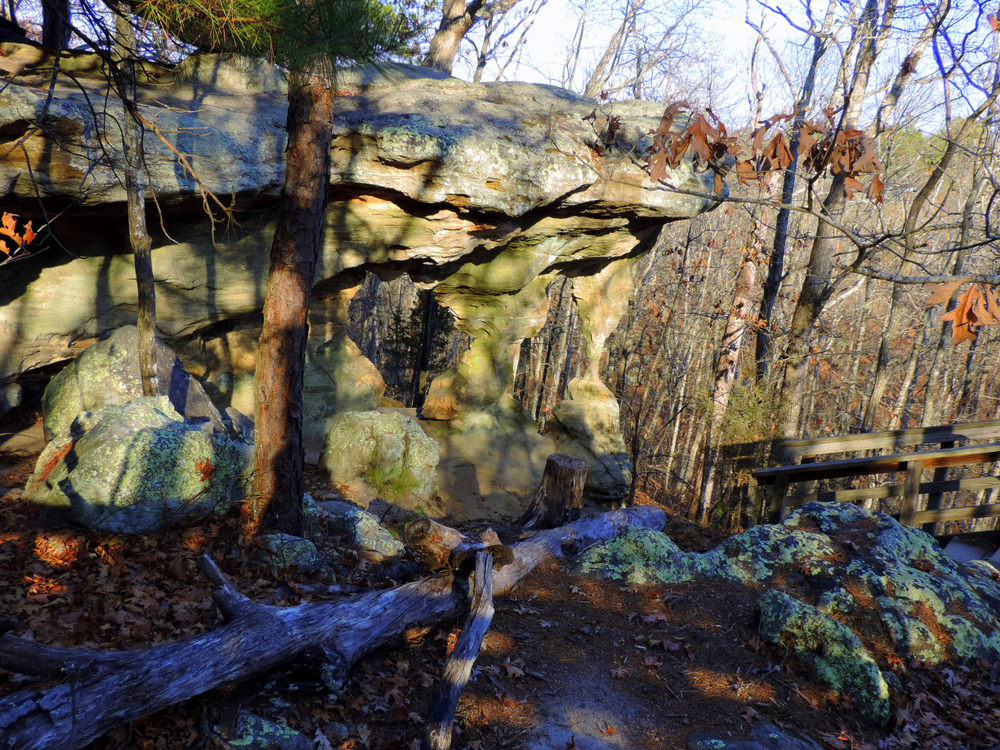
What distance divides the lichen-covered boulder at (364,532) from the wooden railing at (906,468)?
4602 millimetres

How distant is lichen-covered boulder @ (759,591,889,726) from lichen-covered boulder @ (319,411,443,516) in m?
5.10

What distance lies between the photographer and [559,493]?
7.68 meters

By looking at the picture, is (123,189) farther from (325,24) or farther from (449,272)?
(449,272)

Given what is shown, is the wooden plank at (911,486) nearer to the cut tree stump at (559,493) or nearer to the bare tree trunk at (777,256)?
the cut tree stump at (559,493)

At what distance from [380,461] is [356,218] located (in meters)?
4.64

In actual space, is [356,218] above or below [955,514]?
above

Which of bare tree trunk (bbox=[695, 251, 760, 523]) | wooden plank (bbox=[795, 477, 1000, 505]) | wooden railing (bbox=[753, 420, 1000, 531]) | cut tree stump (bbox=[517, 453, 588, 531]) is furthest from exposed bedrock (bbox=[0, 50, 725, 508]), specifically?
wooden plank (bbox=[795, 477, 1000, 505])

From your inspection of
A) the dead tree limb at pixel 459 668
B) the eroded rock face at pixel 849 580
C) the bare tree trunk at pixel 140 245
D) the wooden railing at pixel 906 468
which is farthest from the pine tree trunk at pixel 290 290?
the wooden railing at pixel 906 468

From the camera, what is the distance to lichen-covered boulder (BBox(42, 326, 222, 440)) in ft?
25.9

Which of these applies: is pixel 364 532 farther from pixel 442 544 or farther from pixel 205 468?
pixel 205 468

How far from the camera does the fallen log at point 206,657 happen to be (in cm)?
283

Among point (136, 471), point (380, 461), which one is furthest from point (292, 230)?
point (380, 461)

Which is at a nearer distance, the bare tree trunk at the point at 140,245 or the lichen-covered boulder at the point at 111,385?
the bare tree trunk at the point at 140,245

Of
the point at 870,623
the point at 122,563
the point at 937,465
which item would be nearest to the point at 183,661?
the point at 122,563
